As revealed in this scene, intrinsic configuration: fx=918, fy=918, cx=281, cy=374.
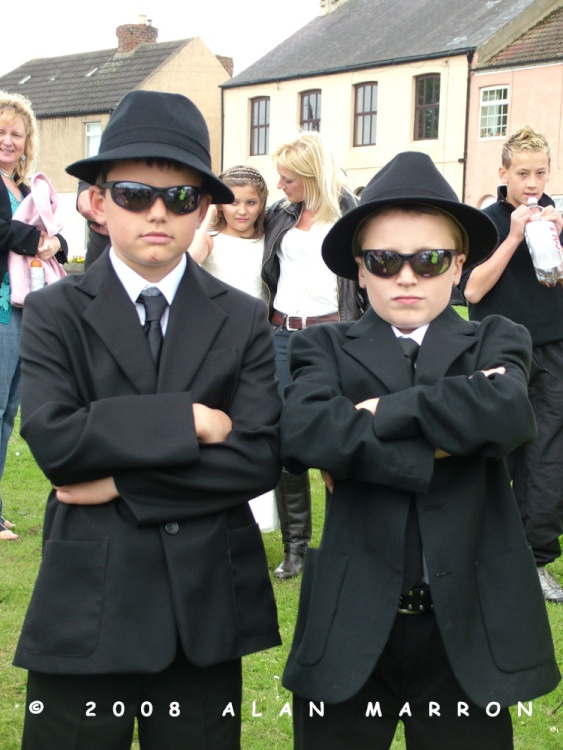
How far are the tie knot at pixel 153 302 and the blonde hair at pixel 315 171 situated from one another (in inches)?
117

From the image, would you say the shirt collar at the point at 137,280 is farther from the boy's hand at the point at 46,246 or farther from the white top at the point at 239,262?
the boy's hand at the point at 46,246

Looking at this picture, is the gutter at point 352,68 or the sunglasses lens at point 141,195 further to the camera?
the gutter at point 352,68

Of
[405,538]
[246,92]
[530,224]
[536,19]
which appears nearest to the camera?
[405,538]

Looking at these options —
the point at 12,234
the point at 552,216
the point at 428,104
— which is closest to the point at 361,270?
the point at 552,216

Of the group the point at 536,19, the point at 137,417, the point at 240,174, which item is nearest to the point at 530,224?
the point at 240,174

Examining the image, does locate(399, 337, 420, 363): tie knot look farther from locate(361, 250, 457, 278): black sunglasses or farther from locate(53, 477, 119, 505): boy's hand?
locate(53, 477, 119, 505): boy's hand

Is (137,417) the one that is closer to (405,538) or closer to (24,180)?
(405,538)

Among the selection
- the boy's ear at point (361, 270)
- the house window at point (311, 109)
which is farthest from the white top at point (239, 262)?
the house window at point (311, 109)

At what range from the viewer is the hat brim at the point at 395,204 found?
245 cm

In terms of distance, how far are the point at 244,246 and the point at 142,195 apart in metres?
3.14

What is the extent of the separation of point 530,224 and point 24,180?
3.17 metres

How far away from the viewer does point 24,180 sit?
5.87 meters

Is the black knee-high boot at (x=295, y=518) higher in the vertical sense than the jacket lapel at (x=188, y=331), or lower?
lower

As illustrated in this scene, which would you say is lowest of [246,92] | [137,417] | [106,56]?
[137,417]
